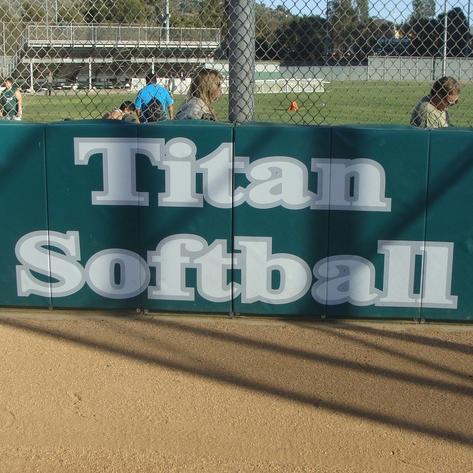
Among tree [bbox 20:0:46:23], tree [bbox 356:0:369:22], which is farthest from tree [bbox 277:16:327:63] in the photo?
tree [bbox 20:0:46:23]

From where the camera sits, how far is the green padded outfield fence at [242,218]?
5.14 meters

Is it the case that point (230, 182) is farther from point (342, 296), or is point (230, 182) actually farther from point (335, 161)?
point (342, 296)

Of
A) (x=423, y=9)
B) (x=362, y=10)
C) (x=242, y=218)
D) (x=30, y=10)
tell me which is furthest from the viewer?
(x=30, y=10)

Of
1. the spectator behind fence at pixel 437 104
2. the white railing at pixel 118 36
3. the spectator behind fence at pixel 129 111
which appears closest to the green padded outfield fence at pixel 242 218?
the spectator behind fence at pixel 437 104

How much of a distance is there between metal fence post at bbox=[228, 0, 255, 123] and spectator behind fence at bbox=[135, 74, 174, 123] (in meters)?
2.09

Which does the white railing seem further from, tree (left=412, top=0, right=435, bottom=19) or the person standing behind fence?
tree (left=412, top=0, right=435, bottom=19)

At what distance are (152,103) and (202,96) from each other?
1653 mm

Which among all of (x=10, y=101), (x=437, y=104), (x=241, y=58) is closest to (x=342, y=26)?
(x=437, y=104)

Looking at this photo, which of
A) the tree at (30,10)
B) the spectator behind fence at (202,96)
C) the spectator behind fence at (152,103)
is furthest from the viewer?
the tree at (30,10)

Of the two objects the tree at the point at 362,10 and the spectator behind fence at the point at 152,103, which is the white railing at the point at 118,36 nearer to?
the spectator behind fence at the point at 152,103

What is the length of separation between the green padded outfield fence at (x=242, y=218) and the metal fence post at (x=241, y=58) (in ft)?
0.97

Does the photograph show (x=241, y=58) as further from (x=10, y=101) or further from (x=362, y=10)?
(x=10, y=101)

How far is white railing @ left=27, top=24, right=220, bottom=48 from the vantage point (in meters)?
10.4

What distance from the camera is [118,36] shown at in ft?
36.0
